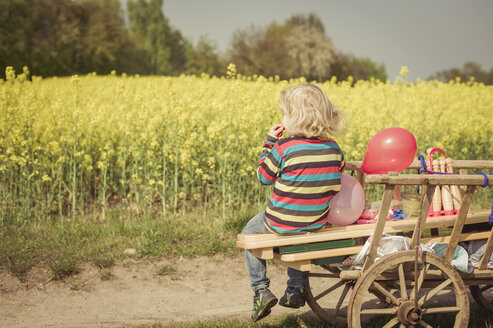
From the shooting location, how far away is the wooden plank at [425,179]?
8.48 feet

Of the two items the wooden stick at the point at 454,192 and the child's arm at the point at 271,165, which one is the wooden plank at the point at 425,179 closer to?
the child's arm at the point at 271,165

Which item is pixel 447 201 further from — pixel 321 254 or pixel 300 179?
pixel 300 179

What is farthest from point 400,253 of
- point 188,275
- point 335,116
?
point 188,275

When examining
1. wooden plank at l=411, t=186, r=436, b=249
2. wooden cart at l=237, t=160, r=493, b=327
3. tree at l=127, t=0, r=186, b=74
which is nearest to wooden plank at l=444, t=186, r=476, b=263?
wooden cart at l=237, t=160, r=493, b=327

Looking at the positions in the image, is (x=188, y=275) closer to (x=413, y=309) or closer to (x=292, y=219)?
(x=292, y=219)

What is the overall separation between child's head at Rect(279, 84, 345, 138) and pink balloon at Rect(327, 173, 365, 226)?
1.38ft

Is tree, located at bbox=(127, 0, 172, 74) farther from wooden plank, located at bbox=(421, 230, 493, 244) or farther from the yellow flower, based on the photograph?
wooden plank, located at bbox=(421, 230, 493, 244)

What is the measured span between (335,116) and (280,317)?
1810mm

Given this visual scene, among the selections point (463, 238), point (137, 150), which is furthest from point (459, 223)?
point (137, 150)

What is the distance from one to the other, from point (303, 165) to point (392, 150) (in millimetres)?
707

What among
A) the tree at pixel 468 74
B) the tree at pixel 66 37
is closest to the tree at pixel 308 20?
the tree at pixel 66 37

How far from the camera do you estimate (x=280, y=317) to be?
377 cm

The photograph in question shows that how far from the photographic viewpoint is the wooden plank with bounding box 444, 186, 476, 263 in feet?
9.36

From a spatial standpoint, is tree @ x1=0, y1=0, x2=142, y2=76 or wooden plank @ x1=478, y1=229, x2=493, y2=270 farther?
tree @ x1=0, y1=0, x2=142, y2=76
